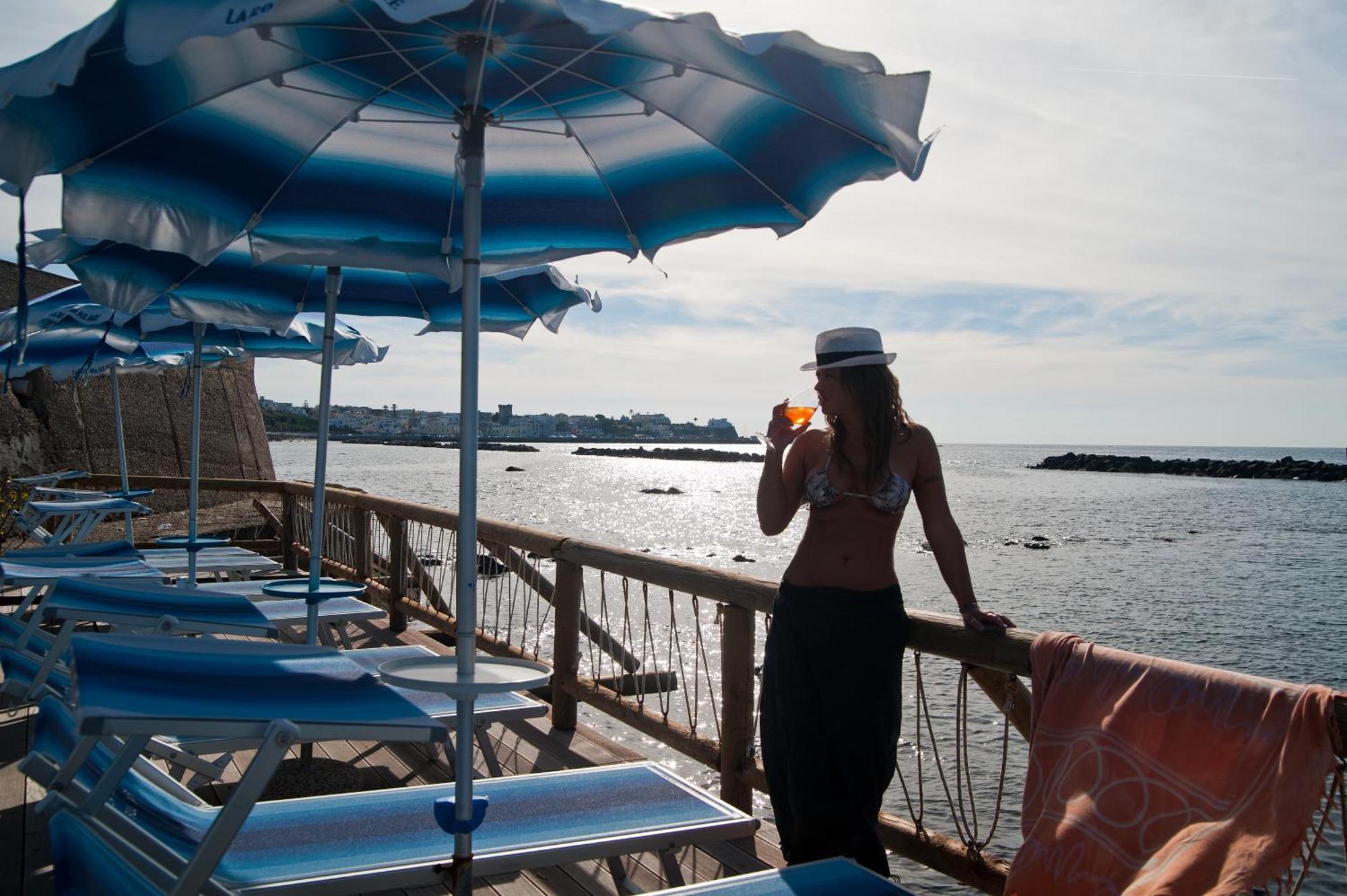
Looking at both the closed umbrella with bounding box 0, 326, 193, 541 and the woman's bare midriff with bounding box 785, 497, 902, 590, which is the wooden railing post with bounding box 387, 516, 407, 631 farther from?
the woman's bare midriff with bounding box 785, 497, 902, 590

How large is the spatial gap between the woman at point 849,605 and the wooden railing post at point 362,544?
20.1ft

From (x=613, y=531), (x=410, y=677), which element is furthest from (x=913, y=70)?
(x=613, y=531)

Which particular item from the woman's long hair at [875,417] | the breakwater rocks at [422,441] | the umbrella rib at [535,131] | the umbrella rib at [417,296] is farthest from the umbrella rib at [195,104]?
the breakwater rocks at [422,441]

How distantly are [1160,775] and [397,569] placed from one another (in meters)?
6.34

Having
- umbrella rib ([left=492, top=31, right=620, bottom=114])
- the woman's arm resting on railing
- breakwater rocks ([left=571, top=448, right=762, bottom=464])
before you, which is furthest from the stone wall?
breakwater rocks ([left=571, top=448, right=762, bottom=464])

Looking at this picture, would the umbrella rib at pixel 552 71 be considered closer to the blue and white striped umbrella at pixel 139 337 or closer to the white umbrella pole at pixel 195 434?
the blue and white striped umbrella at pixel 139 337

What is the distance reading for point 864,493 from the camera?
2850 mm

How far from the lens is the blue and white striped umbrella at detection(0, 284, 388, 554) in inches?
237

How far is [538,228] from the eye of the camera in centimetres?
360

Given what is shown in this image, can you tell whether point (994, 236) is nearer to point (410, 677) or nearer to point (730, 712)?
point (730, 712)

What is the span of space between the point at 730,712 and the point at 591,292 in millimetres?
2183

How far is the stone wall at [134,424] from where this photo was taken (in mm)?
13773

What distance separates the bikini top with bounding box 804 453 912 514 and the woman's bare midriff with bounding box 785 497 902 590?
0.7 inches

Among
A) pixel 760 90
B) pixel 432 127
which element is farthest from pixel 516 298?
pixel 760 90
